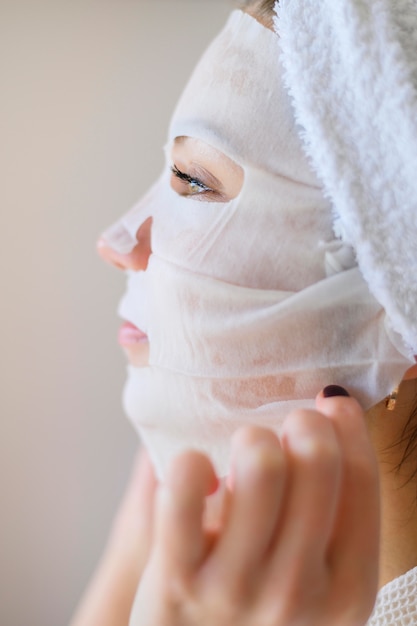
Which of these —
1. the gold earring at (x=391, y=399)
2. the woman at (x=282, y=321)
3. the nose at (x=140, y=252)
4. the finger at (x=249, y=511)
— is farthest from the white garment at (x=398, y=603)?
the nose at (x=140, y=252)

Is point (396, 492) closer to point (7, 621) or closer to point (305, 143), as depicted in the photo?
point (305, 143)

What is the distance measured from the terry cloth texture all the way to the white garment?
10.8 inches

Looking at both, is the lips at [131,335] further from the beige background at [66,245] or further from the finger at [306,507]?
the beige background at [66,245]

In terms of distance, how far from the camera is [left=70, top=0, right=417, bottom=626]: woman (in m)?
0.55

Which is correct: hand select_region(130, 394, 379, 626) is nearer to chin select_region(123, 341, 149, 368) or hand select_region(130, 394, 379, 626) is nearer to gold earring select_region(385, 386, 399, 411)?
gold earring select_region(385, 386, 399, 411)

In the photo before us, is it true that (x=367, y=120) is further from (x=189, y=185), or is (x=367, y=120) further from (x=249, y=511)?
(x=249, y=511)

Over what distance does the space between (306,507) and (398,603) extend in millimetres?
311

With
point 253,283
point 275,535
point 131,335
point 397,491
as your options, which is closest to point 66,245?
point 131,335

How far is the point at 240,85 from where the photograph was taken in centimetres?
74

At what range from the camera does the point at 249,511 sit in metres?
0.54

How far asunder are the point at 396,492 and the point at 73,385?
650mm

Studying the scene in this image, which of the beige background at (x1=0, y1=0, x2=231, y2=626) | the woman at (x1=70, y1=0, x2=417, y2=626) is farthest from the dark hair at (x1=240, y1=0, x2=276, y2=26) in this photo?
the beige background at (x1=0, y1=0, x2=231, y2=626)

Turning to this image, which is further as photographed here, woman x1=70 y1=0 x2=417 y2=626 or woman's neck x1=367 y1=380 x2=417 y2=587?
woman's neck x1=367 y1=380 x2=417 y2=587

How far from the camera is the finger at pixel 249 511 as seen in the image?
53 centimetres
